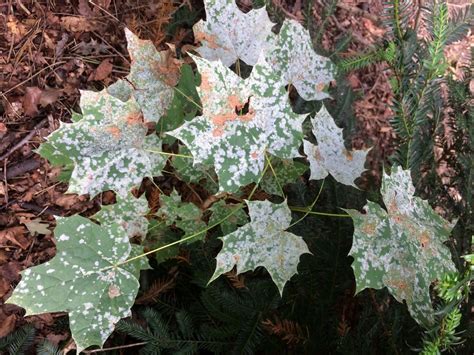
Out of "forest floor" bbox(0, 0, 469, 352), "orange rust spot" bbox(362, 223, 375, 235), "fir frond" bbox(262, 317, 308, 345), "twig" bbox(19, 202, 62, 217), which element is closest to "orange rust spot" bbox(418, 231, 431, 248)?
"orange rust spot" bbox(362, 223, 375, 235)

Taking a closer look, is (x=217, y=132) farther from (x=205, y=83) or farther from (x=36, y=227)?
(x=36, y=227)

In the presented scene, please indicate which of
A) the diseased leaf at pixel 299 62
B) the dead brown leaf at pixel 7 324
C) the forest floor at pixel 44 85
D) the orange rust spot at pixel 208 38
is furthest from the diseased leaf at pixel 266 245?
the dead brown leaf at pixel 7 324

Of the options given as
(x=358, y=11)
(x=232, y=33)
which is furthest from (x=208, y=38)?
(x=358, y=11)

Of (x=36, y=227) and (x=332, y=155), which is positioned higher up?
(x=332, y=155)

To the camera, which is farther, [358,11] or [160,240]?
[358,11]

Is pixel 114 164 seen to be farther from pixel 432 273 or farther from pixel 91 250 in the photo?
pixel 432 273

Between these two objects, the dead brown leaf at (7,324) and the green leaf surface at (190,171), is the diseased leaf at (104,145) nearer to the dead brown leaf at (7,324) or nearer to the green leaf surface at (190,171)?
the green leaf surface at (190,171)

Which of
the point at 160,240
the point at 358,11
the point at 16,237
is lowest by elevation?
the point at 16,237

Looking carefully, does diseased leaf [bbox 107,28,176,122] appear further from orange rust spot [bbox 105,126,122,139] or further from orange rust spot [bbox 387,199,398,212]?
orange rust spot [bbox 387,199,398,212]
